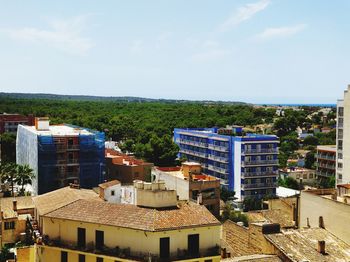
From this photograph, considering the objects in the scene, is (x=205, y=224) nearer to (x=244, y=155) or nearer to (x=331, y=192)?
(x=331, y=192)

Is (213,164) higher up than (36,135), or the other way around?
(36,135)

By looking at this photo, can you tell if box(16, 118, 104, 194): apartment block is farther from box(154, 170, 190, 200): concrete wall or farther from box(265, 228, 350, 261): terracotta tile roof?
box(265, 228, 350, 261): terracotta tile roof

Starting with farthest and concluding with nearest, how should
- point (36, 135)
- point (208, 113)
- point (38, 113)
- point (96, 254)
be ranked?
point (208, 113), point (38, 113), point (36, 135), point (96, 254)

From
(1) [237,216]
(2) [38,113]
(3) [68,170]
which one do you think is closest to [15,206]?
(3) [68,170]

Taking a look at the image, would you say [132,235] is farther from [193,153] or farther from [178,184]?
[193,153]

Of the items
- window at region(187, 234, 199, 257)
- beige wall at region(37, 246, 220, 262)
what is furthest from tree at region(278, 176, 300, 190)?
window at region(187, 234, 199, 257)

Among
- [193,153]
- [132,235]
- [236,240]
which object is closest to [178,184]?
[236,240]

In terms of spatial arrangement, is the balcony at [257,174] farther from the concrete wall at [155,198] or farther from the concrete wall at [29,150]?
the concrete wall at [155,198]
